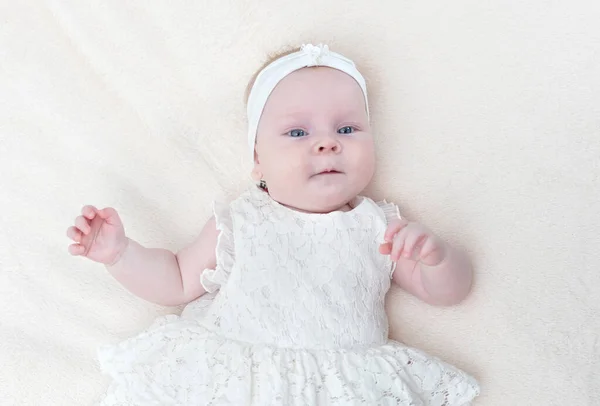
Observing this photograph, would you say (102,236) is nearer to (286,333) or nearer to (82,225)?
(82,225)

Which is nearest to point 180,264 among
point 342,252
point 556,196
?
point 342,252

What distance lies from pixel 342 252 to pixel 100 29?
74 cm

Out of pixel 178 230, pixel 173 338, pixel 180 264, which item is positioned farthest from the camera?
pixel 178 230

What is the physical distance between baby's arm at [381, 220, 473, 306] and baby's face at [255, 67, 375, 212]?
18 cm

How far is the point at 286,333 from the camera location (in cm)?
142

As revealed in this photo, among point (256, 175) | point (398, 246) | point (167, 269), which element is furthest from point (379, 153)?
point (167, 269)

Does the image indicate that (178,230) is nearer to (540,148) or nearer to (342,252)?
(342,252)

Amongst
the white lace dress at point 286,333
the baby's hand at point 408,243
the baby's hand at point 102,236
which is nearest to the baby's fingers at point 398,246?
the baby's hand at point 408,243

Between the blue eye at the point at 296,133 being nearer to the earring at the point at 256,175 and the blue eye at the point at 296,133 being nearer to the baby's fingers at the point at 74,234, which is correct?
the earring at the point at 256,175

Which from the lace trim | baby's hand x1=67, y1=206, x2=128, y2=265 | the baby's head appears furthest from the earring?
baby's hand x1=67, y1=206, x2=128, y2=265

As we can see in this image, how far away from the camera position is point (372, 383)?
4.50 feet

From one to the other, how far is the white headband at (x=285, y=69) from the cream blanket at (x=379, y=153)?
10 centimetres

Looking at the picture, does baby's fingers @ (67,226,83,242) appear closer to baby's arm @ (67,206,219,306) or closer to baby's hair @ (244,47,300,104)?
baby's arm @ (67,206,219,306)

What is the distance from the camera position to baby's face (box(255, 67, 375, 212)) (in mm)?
1494
